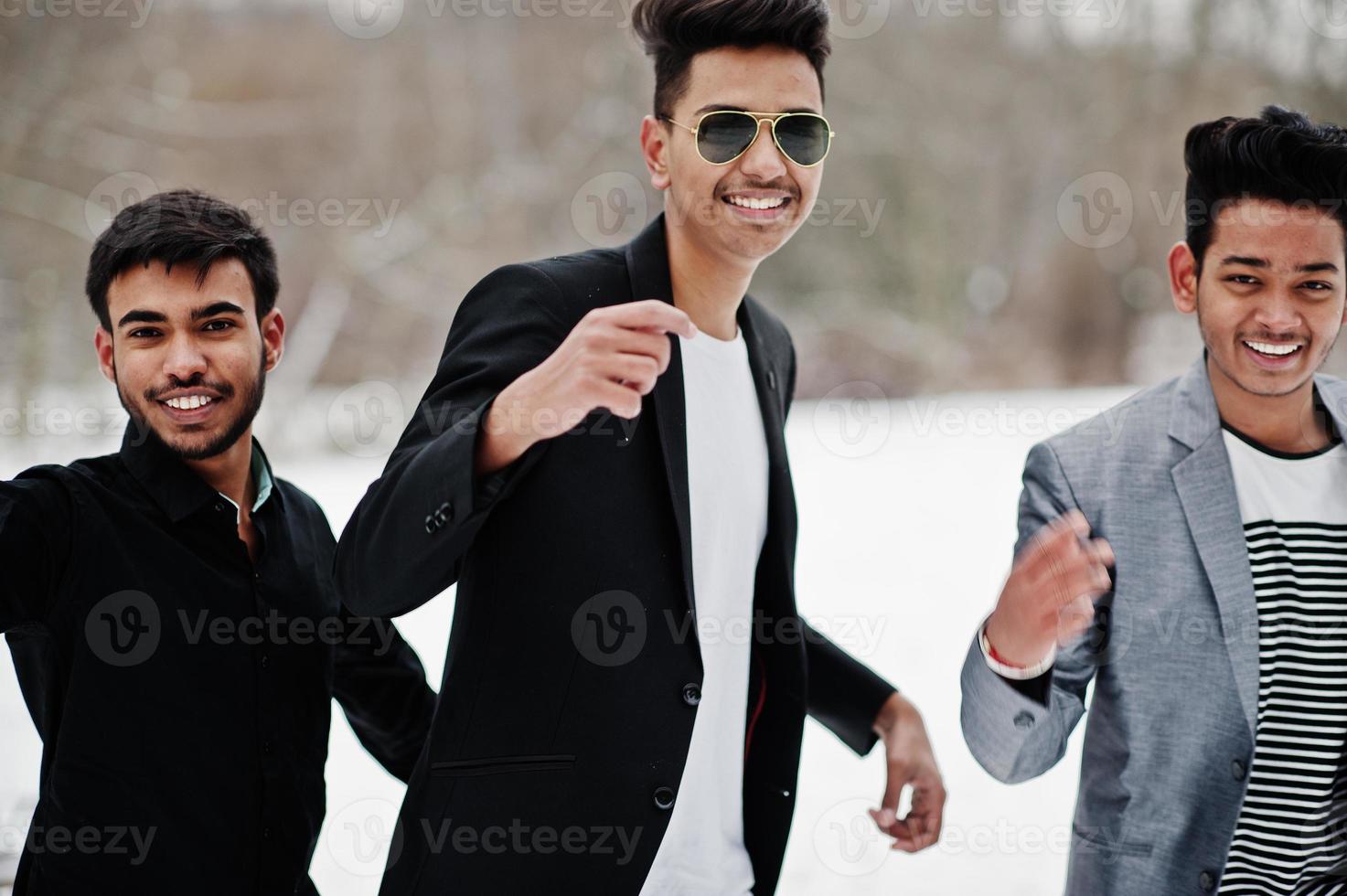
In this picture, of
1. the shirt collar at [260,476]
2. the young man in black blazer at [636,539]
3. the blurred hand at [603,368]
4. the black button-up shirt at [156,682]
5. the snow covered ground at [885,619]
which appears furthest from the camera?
the snow covered ground at [885,619]

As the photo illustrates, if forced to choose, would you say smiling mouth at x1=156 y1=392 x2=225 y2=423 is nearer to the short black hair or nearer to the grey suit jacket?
the short black hair

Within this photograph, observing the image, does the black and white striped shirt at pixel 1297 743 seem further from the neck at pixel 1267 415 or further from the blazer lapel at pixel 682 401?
the blazer lapel at pixel 682 401

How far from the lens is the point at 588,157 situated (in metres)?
6.70

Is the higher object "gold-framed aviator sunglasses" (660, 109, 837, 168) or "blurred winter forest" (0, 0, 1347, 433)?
"blurred winter forest" (0, 0, 1347, 433)

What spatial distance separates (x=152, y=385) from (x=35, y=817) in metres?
0.55

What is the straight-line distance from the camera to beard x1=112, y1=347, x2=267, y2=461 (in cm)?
154

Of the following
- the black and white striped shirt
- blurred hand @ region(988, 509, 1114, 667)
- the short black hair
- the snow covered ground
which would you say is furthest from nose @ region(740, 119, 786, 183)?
the snow covered ground

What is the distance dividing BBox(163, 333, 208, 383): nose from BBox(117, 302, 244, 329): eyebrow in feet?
0.10

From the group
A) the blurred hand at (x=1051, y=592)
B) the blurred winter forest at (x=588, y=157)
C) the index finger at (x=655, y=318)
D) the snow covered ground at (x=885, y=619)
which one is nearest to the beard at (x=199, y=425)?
the index finger at (x=655, y=318)

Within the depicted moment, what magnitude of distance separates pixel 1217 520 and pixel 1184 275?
14.2 inches

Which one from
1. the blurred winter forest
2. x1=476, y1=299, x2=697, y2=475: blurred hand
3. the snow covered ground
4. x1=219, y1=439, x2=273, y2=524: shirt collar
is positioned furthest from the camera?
the blurred winter forest

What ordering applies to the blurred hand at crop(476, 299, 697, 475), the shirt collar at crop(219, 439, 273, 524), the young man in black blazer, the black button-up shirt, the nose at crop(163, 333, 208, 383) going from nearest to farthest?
the blurred hand at crop(476, 299, 697, 475) → the young man in black blazer → the black button-up shirt → the nose at crop(163, 333, 208, 383) → the shirt collar at crop(219, 439, 273, 524)

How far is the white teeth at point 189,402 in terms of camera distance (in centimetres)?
155

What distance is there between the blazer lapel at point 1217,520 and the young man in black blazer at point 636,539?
0.46m
